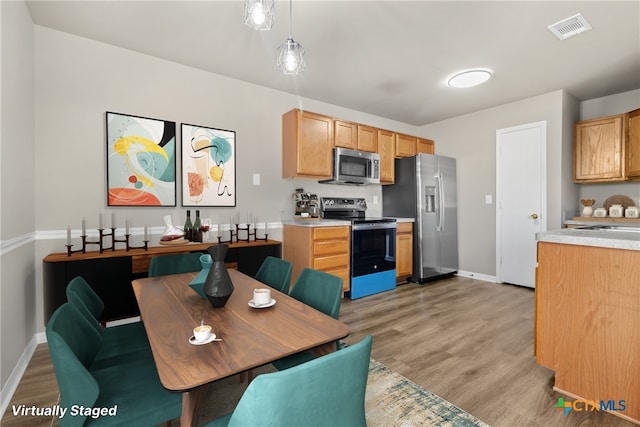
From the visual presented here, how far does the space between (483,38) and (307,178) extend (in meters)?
2.32

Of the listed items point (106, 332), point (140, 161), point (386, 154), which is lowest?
point (106, 332)

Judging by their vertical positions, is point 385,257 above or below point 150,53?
below

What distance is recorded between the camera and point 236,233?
3.37m

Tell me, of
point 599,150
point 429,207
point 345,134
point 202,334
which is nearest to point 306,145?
point 345,134

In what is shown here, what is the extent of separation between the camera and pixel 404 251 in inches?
170

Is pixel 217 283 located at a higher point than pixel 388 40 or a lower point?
lower

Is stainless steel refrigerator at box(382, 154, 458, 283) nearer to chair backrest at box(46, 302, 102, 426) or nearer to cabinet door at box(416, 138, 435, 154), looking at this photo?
cabinet door at box(416, 138, 435, 154)

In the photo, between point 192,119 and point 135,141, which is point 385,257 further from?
point 135,141

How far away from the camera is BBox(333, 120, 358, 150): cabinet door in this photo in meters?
3.95

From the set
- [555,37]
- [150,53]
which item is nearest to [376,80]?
[555,37]

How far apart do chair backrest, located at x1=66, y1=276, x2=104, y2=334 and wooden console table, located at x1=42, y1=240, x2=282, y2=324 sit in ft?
2.61

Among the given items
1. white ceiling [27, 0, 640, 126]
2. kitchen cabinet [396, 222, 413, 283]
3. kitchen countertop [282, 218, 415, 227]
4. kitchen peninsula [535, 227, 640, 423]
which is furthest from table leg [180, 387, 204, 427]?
kitchen cabinet [396, 222, 413, 283]

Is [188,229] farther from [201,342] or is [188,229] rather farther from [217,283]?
[201,342]

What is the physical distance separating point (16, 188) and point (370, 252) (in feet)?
11.2
